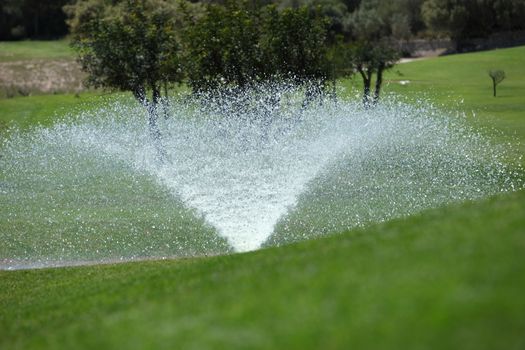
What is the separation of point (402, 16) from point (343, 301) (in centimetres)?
6995

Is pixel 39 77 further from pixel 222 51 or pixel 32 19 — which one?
pixel 222 51

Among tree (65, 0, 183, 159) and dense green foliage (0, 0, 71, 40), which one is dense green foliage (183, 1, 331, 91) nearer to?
tree (65, 0, 183, 159)

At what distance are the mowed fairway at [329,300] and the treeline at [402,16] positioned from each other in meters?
53.5

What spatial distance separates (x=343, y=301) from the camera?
702 cm

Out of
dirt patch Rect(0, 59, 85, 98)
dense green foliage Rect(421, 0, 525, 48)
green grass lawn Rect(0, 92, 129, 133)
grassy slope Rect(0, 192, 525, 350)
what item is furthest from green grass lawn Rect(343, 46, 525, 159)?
dirt patch Rect(0, 59, 85, 98)

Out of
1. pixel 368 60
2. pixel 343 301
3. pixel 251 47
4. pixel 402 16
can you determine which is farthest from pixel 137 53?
pixel 402 16

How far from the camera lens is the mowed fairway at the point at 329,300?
6164 millimetres

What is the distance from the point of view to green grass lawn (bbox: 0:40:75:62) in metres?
66.6

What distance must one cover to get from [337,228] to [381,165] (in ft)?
24.7

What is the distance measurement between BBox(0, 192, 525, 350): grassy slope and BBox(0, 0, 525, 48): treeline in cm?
5418

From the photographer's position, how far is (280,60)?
1120 inches

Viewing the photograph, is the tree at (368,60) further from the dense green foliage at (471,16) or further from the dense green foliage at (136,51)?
the dense green foliage at (471,16)

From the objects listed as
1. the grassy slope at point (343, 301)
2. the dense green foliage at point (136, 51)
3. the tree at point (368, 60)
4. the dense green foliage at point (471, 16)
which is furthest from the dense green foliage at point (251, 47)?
the dense green foliage at point (471, 16)

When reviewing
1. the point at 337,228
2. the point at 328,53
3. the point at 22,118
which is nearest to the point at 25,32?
the point at 22,118
